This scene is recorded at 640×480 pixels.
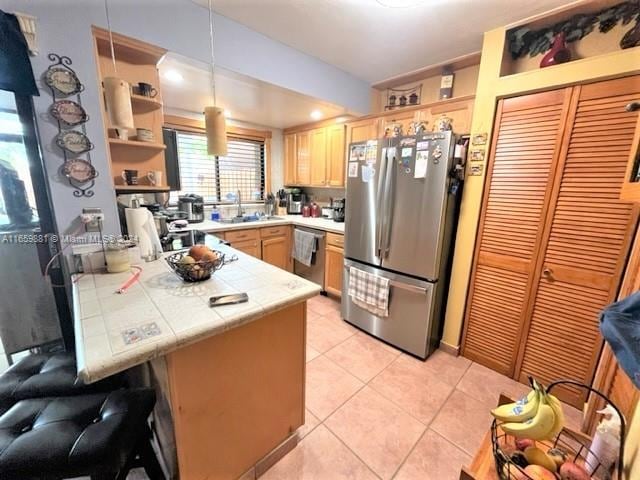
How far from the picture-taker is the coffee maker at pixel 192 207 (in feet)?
10.1

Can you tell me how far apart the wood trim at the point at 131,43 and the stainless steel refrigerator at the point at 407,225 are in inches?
59.4

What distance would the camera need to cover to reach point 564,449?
0.93 m

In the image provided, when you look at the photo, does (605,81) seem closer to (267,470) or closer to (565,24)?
(565,24)

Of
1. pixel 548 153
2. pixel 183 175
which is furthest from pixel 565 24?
pixel 183 175

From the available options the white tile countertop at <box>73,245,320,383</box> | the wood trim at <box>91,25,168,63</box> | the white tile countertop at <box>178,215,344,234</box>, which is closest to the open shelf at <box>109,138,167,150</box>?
the wood trim at <box>91,25,168,63</box>

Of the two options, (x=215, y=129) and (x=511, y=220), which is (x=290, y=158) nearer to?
(x=215, y=129)

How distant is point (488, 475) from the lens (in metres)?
0.82

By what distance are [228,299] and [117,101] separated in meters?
0.99

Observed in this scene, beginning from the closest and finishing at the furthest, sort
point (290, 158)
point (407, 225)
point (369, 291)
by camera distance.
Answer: point (407, 225)
point (369, 291)
point (290, 158)

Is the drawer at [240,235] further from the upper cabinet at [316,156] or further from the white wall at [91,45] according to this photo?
the white wall at [91,45]

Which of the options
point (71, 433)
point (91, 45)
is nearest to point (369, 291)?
point (71, 433)

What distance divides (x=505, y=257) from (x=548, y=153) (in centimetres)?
70

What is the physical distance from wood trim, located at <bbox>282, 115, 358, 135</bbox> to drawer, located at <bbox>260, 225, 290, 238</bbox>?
1364 millimetres

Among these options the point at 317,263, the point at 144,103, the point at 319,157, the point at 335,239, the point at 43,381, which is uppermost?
the point at 144,103
